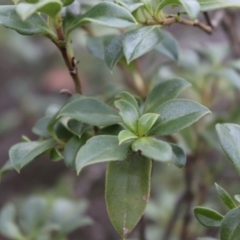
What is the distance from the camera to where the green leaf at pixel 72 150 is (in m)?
0.64

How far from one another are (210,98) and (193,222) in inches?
13.9

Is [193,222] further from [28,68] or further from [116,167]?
[28,68]

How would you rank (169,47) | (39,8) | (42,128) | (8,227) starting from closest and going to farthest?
1. (39,8)
2. (42,128)
3. (169,47)
4. (8,227)

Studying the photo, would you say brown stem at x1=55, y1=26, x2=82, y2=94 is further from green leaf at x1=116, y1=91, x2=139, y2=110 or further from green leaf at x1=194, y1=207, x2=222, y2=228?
green leaf at x1=194, y1=207, x2=222, y2=228

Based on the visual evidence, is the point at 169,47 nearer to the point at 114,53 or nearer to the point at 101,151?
the point at 114,53

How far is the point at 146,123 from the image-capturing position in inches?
23.7

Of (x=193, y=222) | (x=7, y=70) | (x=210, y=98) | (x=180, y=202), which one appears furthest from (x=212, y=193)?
(x=7, y=70)

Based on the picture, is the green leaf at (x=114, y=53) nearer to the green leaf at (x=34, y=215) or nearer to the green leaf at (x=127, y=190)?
the green leaf at (x=127, y=190)

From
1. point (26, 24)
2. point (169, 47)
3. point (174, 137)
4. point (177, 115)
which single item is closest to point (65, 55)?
point (26, 24)

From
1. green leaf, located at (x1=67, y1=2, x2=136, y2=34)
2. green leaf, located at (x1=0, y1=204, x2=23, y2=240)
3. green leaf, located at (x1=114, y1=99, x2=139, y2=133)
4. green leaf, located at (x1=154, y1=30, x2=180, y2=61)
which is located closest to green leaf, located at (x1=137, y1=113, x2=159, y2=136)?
green leaf, located at (x1=114, y1=99, x2=139, y2=133)

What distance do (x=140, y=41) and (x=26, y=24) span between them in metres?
0.15

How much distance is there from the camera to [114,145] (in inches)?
23.0

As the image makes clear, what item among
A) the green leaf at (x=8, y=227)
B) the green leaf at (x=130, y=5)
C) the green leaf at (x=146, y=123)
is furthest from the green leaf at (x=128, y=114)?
the green leaf at (x=8, y=227)

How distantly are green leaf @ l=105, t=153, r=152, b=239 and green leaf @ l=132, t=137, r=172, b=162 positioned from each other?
3 centimetres
